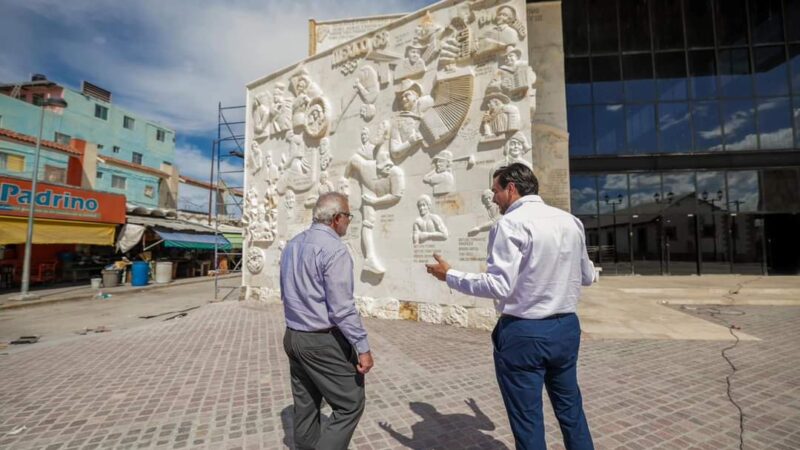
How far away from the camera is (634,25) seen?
1659 centimetres

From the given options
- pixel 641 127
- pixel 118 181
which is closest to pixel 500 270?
pixel 641 127

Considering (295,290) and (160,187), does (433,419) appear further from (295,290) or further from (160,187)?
(160,187)

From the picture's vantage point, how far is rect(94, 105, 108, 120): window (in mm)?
26375

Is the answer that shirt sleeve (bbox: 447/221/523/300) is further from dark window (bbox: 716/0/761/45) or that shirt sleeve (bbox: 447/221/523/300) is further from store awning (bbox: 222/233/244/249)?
store awning (bbox: 222/233/244/249)

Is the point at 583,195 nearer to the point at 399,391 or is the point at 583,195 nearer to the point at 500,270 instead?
the point at 399,391

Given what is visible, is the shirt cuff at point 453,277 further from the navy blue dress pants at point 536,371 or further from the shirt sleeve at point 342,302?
the shirt sleeve at point 342,302

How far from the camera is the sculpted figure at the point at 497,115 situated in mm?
5848

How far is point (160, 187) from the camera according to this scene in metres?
28.3

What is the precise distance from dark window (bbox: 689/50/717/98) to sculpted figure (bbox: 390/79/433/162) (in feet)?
53.4

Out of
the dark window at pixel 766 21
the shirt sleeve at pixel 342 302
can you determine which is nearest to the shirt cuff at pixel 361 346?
the shirt sleeve at pixel 342 302

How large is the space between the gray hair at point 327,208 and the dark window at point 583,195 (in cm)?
1566

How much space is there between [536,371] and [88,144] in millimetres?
28902

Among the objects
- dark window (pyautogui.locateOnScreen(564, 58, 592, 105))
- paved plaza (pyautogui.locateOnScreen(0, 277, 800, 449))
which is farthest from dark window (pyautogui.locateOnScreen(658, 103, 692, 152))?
paved plaza (pyautogui.locateOnScreen(0, 277, 800, 449))

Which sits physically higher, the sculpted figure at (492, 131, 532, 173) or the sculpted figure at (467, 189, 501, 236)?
the sculpted figure at (492, 131, 532, 173)
